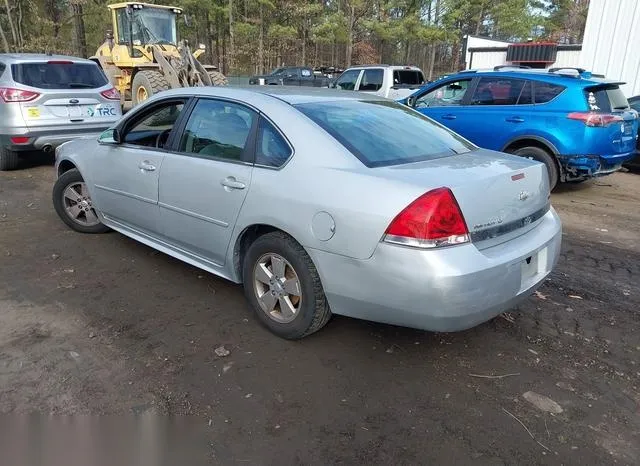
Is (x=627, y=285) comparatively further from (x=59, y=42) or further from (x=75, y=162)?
(x=59, y=42)

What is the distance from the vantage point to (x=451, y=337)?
11.4 ft

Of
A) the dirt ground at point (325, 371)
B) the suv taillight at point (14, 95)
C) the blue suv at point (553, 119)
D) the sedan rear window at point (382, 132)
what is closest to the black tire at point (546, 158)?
the blue suv at point (553, 119)

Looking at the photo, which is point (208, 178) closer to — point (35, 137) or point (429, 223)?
point (429, 223)

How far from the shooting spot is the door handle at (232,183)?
3.35m

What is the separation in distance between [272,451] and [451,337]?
61.1 inches

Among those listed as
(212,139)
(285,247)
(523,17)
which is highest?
(523,17)

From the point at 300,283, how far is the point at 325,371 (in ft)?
1.77

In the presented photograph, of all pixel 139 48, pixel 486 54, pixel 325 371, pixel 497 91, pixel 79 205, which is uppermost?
pixel 486 54

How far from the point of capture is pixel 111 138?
15.0 ft

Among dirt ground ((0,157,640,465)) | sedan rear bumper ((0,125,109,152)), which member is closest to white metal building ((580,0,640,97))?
dirt ground ((0,157,640,465))

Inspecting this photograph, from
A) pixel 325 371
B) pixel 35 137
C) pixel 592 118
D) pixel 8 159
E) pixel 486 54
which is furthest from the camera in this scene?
pixel 486 54

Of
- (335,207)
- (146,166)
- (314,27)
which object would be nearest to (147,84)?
(146,166)

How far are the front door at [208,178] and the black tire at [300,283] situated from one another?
0.27m

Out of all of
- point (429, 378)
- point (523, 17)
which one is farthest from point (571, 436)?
point (523, 17)
